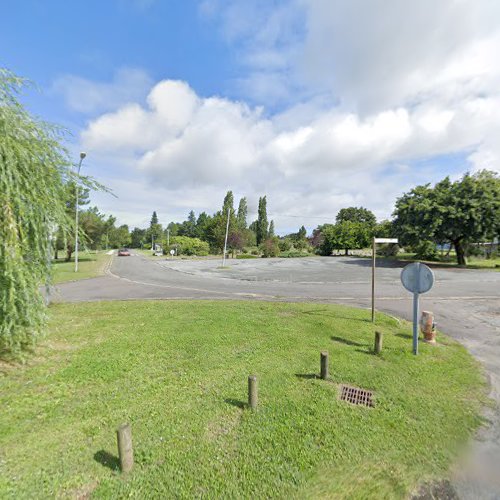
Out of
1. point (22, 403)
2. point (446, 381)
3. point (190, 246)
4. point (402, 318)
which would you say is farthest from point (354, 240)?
point (22, 403)

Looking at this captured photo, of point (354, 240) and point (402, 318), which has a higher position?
point (354, 240)

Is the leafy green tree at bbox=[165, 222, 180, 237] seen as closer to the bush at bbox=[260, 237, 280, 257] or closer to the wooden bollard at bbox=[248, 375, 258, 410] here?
the bush at bbox=[260, 237, 280, 257]

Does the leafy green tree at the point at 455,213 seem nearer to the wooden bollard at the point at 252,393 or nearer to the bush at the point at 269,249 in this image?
the bush at the point at 269,249

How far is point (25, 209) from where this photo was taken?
13.0ft

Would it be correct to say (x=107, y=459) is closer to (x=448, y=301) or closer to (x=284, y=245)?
(x=448, y=301)

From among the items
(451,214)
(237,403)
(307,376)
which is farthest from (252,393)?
(451,214)

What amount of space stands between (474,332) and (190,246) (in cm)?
4539

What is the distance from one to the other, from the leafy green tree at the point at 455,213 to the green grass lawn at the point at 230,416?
73.6 ft

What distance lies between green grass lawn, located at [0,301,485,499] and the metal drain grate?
0.41ft

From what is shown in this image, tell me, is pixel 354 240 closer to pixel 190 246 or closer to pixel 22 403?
pixel 190 246

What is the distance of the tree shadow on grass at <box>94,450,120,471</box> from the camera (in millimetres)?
2623

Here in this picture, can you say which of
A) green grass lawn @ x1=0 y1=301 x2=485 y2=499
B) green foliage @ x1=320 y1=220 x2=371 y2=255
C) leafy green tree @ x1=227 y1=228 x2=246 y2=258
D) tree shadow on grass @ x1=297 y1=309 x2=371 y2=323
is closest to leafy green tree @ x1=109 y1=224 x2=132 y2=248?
leafy green tree @ x1=227 y1=228 x2=246 y2=258

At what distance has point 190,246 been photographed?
48.8 meters

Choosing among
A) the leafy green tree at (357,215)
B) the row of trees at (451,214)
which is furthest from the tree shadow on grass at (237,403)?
the leafy green tree at (357,215)
